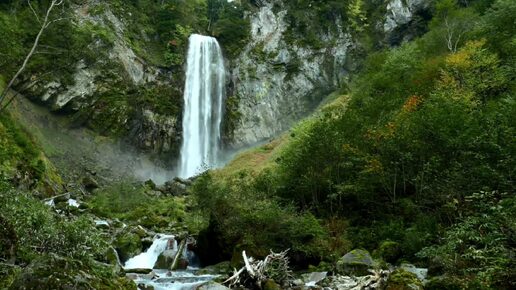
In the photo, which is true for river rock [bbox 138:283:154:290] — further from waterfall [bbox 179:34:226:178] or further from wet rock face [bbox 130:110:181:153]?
wet rock face [bbox 130:110:181:153]

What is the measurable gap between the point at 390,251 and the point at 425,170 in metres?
3.39

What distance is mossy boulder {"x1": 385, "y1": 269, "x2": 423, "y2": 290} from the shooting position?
927 cm

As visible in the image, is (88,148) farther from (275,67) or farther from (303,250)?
(303,250)

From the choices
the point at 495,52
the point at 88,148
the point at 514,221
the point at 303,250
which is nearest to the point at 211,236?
the point at 303,250

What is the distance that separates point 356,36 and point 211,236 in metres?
45.3

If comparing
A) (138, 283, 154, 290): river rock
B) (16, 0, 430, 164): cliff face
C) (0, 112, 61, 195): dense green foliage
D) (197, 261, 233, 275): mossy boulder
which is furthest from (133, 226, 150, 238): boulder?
(16, 0, 430, 164): cliff face

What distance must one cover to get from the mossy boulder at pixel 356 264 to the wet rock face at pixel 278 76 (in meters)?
38.7

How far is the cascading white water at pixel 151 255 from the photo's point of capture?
18.6 m

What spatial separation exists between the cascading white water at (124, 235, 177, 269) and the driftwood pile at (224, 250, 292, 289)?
670cm

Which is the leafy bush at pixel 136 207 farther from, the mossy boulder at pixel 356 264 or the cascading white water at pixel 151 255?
the mossy boulder at pixel 356 264

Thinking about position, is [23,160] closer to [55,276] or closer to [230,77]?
[55,276]

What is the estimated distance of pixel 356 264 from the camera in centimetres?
1329

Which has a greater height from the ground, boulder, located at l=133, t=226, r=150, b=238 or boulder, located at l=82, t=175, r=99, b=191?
boulder, located at l=82, t=175, r=99, b=191

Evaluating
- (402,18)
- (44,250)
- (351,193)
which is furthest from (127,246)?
(402,18)
